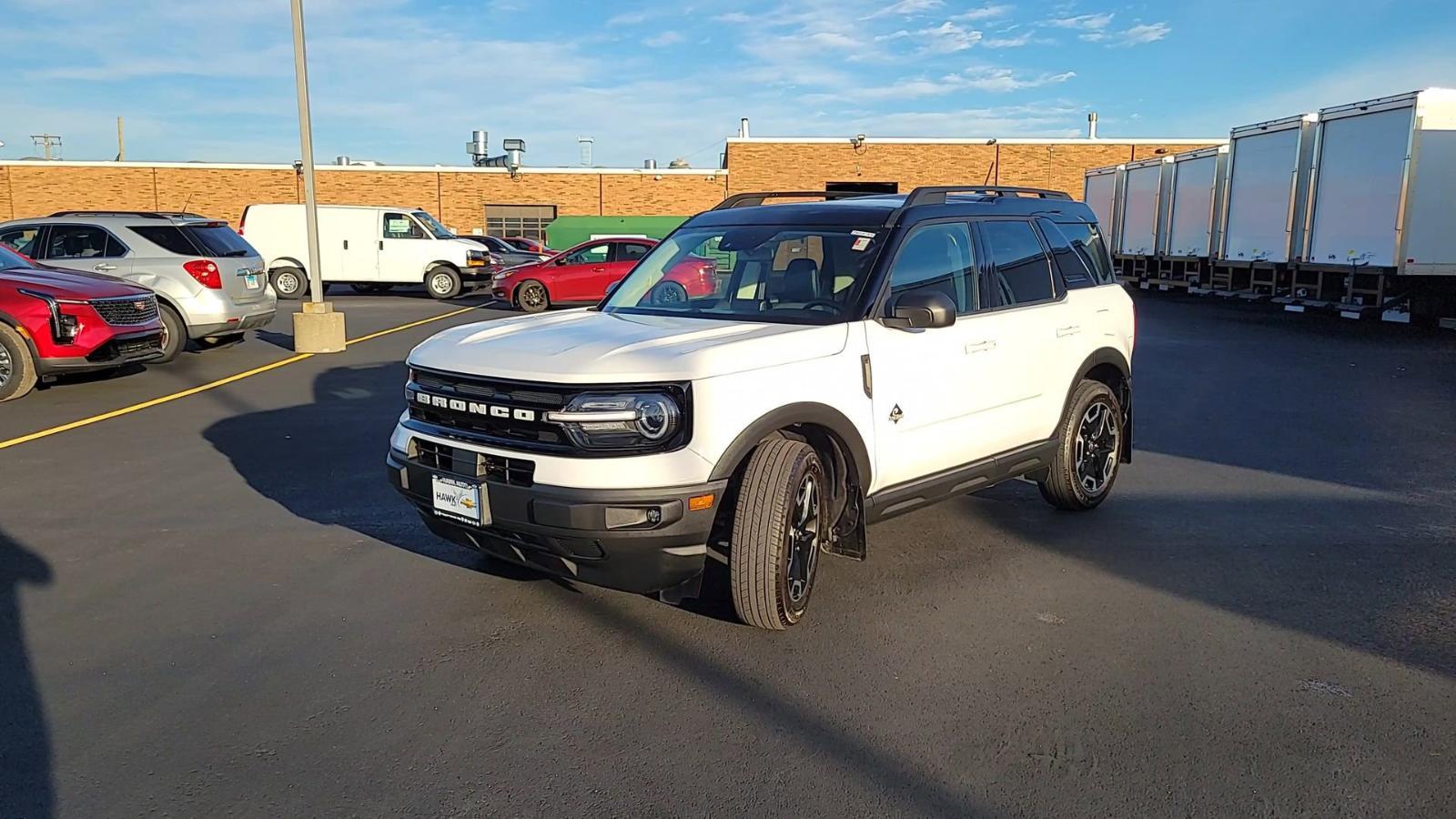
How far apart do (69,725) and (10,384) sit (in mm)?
7810

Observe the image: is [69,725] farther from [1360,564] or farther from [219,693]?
[1360,564]

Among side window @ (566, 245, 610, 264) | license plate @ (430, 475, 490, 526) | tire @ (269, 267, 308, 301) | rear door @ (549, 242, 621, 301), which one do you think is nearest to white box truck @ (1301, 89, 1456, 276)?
rear door @ (549, 242, 621, 301)

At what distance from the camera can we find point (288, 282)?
993 inches

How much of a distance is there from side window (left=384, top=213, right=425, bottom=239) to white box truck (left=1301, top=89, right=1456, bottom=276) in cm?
1863

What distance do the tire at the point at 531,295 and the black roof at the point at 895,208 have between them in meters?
15.7

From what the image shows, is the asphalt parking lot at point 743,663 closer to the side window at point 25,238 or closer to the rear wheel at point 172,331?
the rear wheel at point 172,331

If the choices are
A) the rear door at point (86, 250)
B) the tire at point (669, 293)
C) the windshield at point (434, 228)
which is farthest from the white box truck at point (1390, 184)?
the windshield at point (434, 228)

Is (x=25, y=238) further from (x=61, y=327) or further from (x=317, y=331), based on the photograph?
(x=61, y=327)

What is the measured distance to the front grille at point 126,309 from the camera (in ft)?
33.2

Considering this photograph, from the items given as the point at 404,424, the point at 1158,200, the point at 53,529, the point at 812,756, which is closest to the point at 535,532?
the point at 404,424

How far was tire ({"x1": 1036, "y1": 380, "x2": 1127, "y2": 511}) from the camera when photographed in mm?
6016

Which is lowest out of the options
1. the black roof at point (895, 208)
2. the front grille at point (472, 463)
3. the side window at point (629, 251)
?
the front grille at point (472, 463)

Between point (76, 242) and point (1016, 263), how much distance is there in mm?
11696

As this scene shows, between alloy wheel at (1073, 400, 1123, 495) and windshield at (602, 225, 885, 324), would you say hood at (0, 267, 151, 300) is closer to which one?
windshield at (602, 225, 885, 324)
